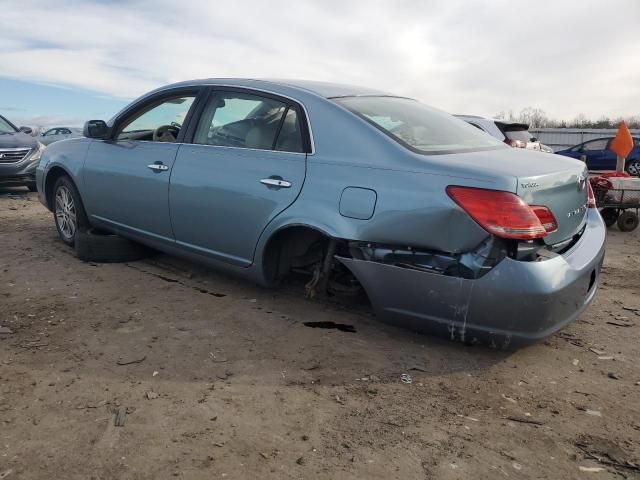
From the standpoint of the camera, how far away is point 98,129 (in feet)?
15.2

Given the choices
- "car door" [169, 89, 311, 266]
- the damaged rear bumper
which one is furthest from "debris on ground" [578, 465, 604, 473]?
"car door" [169, 89, 311, 266]

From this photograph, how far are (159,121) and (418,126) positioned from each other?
220 centimetres

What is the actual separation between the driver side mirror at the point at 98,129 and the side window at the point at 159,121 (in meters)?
0.14

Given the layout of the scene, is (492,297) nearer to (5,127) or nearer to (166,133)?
(166,133)

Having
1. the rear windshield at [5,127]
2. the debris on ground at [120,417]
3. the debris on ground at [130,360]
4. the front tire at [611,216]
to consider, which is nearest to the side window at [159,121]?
the debris on ground at [130,360]

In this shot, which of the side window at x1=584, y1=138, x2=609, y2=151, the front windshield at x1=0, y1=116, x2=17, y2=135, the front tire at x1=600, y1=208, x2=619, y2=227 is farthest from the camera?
the side window at x1=584, y1=138, x2=609, y2=151

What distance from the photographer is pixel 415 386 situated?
2711 millimetres

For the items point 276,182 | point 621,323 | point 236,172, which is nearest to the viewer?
point 276,182

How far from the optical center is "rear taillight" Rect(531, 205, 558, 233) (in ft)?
8.77

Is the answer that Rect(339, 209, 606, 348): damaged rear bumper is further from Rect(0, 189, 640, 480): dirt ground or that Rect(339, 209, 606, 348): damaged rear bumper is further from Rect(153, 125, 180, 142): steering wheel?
Rect(153, 125, 180, 142): steering wheel

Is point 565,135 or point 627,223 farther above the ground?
point 565,135

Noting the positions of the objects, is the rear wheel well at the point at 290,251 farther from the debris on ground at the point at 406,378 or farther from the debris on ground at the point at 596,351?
the debris on ground at the point at 596,351

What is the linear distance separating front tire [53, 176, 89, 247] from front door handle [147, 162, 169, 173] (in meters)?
1.24

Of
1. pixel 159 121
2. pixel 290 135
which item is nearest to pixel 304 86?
pixel 290 135
